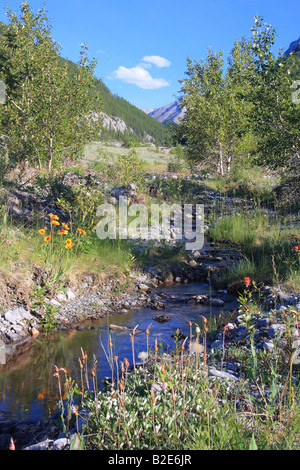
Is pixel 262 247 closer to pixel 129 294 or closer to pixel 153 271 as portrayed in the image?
pixel 153 271

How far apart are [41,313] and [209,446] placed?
3.35m

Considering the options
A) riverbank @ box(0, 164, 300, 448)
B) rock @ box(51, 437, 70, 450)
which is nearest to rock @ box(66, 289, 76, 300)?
riverbank @ box(0, 164, 300, 448)

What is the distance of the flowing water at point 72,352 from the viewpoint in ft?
10.2

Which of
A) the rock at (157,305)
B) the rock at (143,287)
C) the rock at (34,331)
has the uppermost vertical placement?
the rock at (143,287)

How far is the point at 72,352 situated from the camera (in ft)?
13.4

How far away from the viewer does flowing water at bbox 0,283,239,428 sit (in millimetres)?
3105

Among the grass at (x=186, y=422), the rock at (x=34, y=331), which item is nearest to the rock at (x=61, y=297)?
the rock at (x=34, y=331)

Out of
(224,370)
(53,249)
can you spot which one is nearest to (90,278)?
(53,249)

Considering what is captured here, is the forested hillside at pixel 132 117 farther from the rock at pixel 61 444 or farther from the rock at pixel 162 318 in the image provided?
the rock at pixel 61 444

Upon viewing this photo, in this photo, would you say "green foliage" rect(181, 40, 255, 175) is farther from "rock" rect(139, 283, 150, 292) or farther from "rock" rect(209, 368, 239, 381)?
"rock" rect(209, 368, 239, 381)

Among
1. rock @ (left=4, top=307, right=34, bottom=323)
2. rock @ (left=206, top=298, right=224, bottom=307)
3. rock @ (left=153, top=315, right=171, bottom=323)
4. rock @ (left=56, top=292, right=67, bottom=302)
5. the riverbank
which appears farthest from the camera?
rock @ (left=206, top=298, right=224, bottom=307)

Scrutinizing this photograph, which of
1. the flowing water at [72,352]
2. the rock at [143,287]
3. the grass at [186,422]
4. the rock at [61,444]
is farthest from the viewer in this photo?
the rock at [143,287]

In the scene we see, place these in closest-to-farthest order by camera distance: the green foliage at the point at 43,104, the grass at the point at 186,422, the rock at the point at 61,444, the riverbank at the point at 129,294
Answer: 1. the grass at the point at 186,422
2. the rock at the point at 61,444
3. the riverbank at the point at 129,294
4. the green foliage at the point at 43,104
